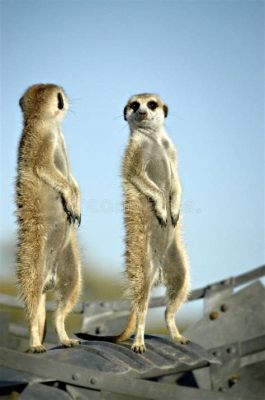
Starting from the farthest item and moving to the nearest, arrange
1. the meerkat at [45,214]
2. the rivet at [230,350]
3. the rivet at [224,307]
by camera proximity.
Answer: the rivet at [224,307], the rivet at [230,350], the meerkat at [45,214]

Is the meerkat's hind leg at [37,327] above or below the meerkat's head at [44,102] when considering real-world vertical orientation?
below

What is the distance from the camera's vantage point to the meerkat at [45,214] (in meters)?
3.58

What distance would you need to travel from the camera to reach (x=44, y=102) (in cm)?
377

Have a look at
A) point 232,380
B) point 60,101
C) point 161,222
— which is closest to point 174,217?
point 161,222

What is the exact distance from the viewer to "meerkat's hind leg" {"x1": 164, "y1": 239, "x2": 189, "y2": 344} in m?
3.94

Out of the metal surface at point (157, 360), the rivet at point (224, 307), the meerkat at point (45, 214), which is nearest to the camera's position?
the metal surface at point (157, 360)

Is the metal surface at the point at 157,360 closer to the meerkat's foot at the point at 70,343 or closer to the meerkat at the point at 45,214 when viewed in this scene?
the meerkat's foot at the point at 70,343

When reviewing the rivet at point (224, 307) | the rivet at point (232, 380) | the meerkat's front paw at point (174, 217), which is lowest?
the rivet at point (232, 380)

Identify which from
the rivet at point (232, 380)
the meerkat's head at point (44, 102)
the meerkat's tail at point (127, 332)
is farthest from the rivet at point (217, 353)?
the meerkat's head at point (44, 102)

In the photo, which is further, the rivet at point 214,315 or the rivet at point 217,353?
the rivet at point 214,315

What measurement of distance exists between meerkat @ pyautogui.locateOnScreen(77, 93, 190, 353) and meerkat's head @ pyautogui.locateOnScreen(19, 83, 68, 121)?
1.19ft

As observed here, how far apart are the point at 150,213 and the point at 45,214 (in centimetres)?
53

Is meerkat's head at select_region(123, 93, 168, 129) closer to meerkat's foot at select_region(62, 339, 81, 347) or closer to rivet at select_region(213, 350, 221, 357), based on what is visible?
meerkat's foot at select_region(62, 339, 81, 347)

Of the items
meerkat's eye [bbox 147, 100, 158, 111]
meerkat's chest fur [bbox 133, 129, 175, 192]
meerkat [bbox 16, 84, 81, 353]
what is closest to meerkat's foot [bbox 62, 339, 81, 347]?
meerkat [bbox 16, 84, 81, 353]
